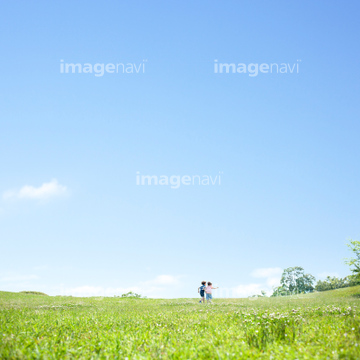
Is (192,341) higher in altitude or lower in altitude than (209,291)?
higher

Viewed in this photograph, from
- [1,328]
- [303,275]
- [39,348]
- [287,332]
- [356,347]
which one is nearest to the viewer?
[356,347]

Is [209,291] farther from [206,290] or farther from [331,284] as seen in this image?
[331,284]

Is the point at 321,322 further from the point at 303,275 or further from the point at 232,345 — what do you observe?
the point at 303,275

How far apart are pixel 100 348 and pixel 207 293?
80.3ft

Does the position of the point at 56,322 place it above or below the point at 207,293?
above

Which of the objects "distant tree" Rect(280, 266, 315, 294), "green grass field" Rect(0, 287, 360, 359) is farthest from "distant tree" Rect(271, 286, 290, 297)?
"green grass field" Rect(0, 287, 360, 359)

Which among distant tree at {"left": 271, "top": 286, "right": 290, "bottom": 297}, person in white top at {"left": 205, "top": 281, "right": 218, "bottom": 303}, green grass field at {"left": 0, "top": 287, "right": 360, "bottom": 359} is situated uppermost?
green grass field at {"left": 0, "top": 287, "right": 360, "bottom": 359}

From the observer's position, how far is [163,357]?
6.77 m

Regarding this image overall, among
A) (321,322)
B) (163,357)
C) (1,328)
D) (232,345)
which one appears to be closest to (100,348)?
(163,357)

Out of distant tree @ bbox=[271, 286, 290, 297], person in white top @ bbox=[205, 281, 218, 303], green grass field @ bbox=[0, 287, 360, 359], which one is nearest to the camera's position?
green grass field @ bbox=[0, 287, 360, 359]

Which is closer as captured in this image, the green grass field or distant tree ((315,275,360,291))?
the green grass field

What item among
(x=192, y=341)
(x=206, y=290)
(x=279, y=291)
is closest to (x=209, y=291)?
(x=206, y=290)

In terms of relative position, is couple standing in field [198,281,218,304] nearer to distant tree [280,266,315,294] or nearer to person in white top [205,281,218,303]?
person in white top [205,281,218,303]

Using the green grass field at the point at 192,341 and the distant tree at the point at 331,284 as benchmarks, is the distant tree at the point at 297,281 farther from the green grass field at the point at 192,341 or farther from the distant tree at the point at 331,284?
the green grass field at the point at 192,341
